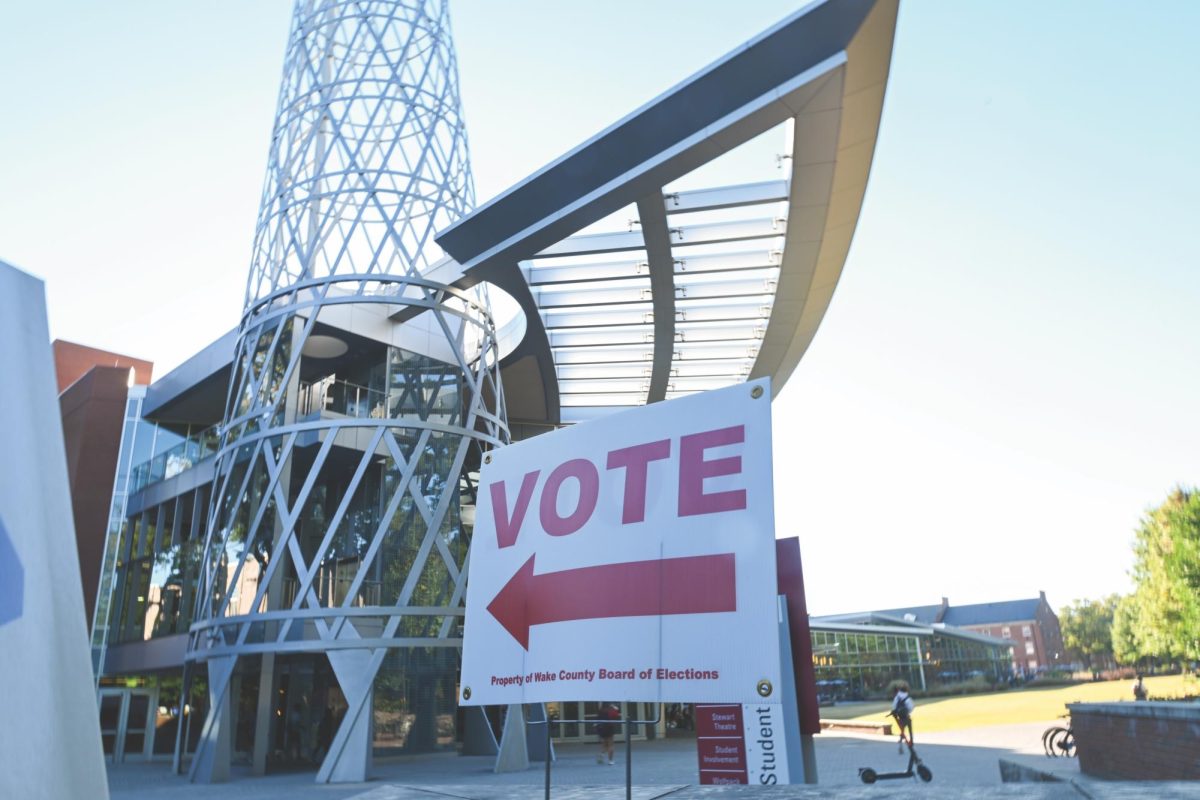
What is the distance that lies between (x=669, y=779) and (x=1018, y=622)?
11718cm

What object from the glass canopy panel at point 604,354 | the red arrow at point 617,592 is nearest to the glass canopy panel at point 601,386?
the glass canopy panel at point 604,354

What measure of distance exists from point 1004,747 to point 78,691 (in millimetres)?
21650

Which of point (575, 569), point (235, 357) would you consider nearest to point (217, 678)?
point (235, 357)

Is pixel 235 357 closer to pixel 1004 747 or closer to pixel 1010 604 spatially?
pixel 1004 747

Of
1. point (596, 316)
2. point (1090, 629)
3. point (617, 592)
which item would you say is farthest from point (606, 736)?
point (1090, 629)

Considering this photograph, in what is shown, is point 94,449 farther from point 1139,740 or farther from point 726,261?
point 1139,740

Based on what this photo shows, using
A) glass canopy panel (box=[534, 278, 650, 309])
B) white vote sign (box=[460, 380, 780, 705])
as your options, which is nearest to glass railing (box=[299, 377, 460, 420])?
glass canopy panel (box=[534, 278, 650, 309])

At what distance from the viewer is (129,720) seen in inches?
1055

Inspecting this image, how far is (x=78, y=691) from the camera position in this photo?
229cm

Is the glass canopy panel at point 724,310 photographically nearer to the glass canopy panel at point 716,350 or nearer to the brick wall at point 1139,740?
the glass canopy panel at point 716,350

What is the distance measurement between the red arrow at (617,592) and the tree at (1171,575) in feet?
111

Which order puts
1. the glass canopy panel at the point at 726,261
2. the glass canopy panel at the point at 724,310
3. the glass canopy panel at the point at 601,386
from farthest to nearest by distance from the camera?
the glass canopy panel at the point at 601,386 < the glass canopy panel at the point at 724,310 < the glass canopy panel at the point at 726,261

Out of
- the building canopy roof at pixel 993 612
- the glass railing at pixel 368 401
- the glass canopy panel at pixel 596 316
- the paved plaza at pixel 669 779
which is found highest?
the glass canopy panel at pixel 596 316

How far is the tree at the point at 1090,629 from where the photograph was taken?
10706 centimetres
